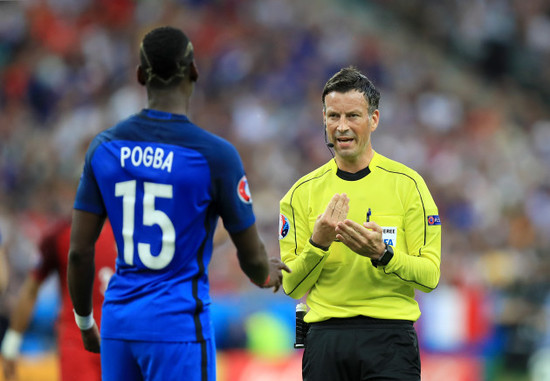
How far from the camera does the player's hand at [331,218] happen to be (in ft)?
14.9

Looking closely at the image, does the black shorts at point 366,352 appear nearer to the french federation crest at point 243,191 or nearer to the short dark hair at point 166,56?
the french federation crest at point 243,191

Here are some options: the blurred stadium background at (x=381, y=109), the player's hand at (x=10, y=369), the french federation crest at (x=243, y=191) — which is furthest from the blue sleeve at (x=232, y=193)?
the blurred stadium background at (x=381, y=109)

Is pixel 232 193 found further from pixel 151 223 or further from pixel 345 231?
pixel 345 231

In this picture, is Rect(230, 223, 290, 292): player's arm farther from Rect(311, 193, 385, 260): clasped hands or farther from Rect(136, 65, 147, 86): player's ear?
Rect(136, 65, 147, 86): player's ear

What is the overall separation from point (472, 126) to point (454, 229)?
341 centimetres

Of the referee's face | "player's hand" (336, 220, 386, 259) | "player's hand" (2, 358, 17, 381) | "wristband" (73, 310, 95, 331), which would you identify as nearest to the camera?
"wristband" (73, 310, 95, 331)

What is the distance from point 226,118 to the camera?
15.9 metres

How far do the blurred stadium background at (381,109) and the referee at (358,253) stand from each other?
5848 millimetres

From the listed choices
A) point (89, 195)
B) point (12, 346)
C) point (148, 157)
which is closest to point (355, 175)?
point (148, 157)

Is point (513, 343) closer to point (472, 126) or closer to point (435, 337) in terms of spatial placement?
point (435, 337)

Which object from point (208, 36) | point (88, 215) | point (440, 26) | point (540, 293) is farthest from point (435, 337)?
point (440, 26)

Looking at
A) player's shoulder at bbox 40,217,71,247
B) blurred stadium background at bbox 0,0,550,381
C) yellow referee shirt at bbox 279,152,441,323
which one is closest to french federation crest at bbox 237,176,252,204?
yellow referee shirt at bbox 279,152,441,323

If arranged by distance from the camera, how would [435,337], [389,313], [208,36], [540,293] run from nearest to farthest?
[389,313] → [435,337] → [540,293] → [208,36]

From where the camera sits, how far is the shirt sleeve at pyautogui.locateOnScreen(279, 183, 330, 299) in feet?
15.5
